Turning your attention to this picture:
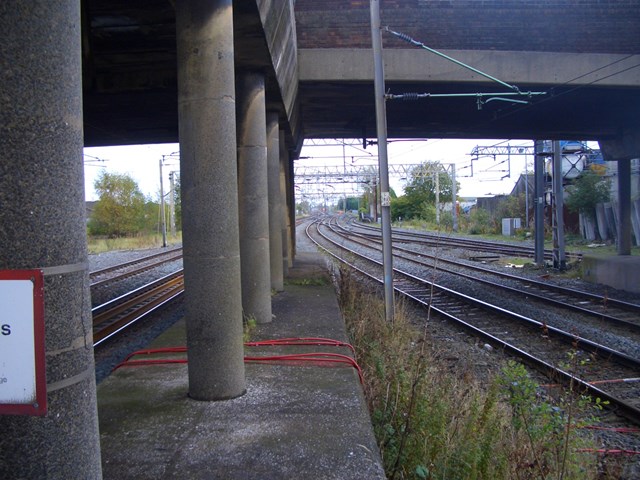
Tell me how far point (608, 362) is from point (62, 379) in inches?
338

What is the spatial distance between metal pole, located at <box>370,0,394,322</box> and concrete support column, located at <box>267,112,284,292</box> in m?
2.10

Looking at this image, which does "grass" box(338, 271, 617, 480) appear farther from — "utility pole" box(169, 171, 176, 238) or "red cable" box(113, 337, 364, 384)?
"utility pole" box(169, 171, 176, 238)

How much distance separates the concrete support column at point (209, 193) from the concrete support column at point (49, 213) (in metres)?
2.63

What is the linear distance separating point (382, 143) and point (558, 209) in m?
11.6

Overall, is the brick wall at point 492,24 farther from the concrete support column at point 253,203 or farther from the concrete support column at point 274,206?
the concrete support column at point 253,203

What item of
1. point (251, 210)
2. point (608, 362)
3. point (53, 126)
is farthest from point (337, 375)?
point (608, 362)

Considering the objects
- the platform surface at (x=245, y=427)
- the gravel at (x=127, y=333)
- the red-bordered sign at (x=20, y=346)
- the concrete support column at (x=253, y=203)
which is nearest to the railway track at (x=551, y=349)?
the platform surface at (x=245, y=427)

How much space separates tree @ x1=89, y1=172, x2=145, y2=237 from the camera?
1860 inches

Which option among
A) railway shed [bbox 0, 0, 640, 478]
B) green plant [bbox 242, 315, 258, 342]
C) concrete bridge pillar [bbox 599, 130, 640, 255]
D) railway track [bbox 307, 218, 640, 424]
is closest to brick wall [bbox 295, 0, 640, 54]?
railway shed [bbox 0, 0, 640, 478]

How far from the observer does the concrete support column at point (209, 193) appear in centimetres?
459

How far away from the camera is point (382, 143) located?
419 inches

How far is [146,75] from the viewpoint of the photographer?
917 cm

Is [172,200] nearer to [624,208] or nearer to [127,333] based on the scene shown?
[624,208]

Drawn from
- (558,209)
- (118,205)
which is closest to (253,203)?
(558,209)
